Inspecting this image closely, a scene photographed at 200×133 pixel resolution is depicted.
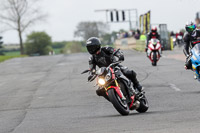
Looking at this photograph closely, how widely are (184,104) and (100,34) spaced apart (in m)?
144

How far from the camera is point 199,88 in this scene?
44.4 feet

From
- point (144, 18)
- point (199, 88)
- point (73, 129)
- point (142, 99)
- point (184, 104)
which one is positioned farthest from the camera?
point (144, 18)

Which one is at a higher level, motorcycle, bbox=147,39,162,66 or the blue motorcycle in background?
the blue motorcycle in background

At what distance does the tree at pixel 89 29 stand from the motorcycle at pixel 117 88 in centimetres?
13857

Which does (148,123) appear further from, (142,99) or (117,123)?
(142,99)

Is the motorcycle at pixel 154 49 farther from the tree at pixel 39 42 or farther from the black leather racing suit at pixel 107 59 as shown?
the tree at pixel 39 42

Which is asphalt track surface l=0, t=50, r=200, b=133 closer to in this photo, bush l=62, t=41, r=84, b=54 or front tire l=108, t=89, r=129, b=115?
front tire l=108, t=89, r=129, b=115

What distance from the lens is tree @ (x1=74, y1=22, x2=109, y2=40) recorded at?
150m

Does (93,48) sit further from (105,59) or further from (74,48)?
(74,48)

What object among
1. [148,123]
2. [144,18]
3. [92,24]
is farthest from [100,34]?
[148,123]

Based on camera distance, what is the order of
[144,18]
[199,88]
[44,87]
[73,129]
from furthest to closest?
[144,18]
[44,87]
[199,88]
[73,129]

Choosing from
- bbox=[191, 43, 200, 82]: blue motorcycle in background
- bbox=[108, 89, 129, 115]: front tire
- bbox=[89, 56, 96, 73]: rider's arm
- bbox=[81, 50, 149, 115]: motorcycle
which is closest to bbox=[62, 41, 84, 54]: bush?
bbox=[191, 43, 200, 82]: blue motorcycle in background

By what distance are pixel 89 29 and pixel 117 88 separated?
144732mm

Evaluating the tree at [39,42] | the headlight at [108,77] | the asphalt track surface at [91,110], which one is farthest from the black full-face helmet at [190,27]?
the tree at [39,42]
